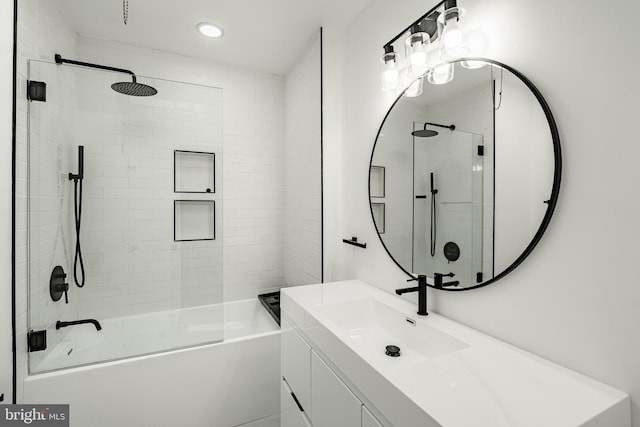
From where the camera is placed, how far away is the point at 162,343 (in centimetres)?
178

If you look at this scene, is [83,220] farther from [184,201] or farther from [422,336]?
[422,336]

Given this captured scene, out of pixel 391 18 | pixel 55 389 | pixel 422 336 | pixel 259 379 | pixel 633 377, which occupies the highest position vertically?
pixel 391 18

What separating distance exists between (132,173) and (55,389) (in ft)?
3.99

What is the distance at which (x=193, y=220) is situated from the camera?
206 centimetres

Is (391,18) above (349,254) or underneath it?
above

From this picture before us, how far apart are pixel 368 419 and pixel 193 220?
169 cm

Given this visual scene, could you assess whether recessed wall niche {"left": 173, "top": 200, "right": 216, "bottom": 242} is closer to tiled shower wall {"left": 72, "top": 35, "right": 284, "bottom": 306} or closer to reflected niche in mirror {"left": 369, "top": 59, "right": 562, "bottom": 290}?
tiled shower wall {"left": 72, "top": 35, "right": 284, "bottom": 306}

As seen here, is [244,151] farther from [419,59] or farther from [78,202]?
[419,59]

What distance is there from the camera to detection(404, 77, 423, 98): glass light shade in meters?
1.38

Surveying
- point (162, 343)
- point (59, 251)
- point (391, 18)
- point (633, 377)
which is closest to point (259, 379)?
point (162, 343)

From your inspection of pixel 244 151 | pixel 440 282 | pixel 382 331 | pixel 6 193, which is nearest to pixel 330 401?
pixel 382 331

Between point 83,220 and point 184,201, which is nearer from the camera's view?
point 83,220

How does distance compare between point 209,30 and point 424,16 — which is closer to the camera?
point 424,16

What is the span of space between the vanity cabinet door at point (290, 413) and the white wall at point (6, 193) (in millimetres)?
1294
